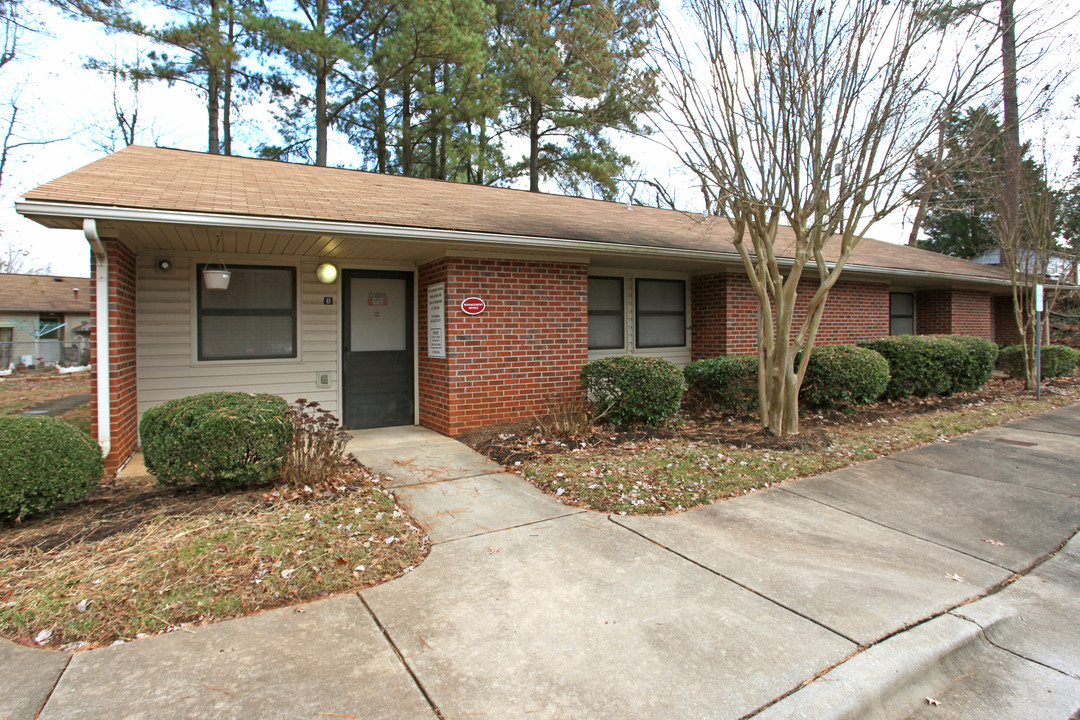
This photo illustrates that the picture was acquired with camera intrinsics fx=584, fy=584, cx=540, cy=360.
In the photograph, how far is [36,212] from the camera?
4.44 m

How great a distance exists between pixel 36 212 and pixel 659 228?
7.79 m

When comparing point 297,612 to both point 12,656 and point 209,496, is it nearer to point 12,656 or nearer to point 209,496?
point 12,656

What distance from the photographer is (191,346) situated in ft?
21.4

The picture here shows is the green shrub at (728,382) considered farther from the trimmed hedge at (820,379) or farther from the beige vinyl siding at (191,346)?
the beige vinyl siding at (191,346)

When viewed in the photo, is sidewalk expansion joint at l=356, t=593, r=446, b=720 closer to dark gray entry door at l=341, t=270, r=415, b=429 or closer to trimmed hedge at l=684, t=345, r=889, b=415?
dark gray entry door at l=341, t=270, r=415, b=429

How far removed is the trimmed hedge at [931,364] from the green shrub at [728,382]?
2.80m

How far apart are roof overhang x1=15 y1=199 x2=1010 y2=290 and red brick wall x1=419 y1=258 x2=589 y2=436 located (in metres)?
0.35

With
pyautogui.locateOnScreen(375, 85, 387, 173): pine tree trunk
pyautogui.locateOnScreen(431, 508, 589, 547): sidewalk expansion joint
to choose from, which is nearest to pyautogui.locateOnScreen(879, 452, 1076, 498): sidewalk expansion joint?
pyautogui.locateOnScreen(431, 508, 589, 547): sidewalk expansion joint

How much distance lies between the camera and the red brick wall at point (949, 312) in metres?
13.1

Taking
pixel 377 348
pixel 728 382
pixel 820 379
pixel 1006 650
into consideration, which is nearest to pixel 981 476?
pixel 820 379

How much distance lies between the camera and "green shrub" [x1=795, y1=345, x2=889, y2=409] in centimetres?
789

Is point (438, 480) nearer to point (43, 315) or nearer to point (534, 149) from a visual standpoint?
point (534, 149)

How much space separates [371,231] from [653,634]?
450cm

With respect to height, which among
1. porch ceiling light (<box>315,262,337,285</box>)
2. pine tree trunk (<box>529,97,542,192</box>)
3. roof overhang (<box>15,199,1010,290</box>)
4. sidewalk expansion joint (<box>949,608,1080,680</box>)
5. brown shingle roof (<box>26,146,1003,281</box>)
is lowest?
sidewalk expansion joint (<box>949,608,1080,680</box>)
